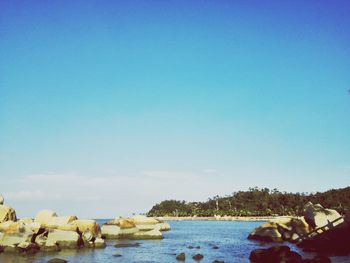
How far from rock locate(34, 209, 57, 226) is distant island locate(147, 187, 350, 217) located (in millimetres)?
90709

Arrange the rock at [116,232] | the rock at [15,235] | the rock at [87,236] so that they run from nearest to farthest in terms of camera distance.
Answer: the rock at [15,235]
the rock at [87,236]
the rock at [116,232]

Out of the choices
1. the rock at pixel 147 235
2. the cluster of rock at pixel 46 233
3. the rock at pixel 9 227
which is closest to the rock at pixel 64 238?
the cluster of rock at pixel 46 233

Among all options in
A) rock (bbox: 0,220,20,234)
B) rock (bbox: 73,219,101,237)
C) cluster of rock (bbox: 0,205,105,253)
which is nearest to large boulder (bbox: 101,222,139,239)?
cluster of rock (bbox: 0,205,105,253)

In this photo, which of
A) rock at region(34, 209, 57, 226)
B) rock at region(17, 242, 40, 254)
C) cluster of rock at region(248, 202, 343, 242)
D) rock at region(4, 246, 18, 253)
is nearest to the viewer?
rock at region(17, 242, 40, 254)

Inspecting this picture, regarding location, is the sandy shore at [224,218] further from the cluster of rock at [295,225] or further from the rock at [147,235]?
the rock at [147,235]

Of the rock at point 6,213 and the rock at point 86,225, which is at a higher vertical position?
the rock at point 6,213

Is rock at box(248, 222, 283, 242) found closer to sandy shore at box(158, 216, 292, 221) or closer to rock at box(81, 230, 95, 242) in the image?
rock at box(81, 230, 95, 242)

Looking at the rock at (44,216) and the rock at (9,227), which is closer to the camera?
the rock at (9,227)

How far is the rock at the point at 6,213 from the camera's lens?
141ft

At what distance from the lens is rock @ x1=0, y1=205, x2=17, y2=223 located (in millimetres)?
42875

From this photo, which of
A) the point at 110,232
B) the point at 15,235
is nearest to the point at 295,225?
the point at 110,232

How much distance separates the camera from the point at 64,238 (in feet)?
126

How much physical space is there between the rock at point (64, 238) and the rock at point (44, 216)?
19.4 feet

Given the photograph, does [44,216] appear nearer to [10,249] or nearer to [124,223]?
[10,249]
